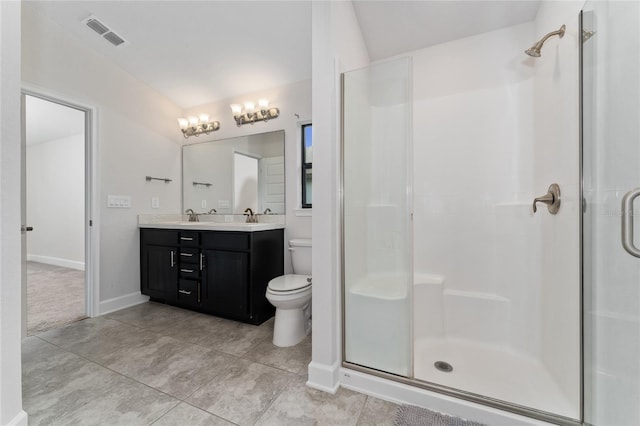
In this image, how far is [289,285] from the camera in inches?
76.7

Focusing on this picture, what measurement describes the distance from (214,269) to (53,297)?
224 cm

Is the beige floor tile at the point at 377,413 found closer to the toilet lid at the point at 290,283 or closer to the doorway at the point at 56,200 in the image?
the toilet lid at the point at 290,283

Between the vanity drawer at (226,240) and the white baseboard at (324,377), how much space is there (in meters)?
1.11

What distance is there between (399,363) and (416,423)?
0.27 m

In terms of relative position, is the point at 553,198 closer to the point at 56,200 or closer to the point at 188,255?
the point at 188,255

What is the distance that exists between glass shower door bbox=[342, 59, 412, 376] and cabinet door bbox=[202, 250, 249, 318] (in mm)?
1058

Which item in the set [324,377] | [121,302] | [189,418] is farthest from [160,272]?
[324,377]

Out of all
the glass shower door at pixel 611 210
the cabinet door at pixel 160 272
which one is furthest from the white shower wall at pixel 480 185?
the cabinet door at pixel 160 272

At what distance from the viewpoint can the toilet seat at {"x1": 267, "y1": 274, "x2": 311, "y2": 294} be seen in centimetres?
187

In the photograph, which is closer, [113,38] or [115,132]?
[113,38]

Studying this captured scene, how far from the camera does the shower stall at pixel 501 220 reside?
3.21 ft

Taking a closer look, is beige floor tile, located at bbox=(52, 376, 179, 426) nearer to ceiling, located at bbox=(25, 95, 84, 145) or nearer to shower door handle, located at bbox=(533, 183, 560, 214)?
shower door handle, located at bbox=(533, 183, 560, 214)

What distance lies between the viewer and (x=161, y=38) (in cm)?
228
